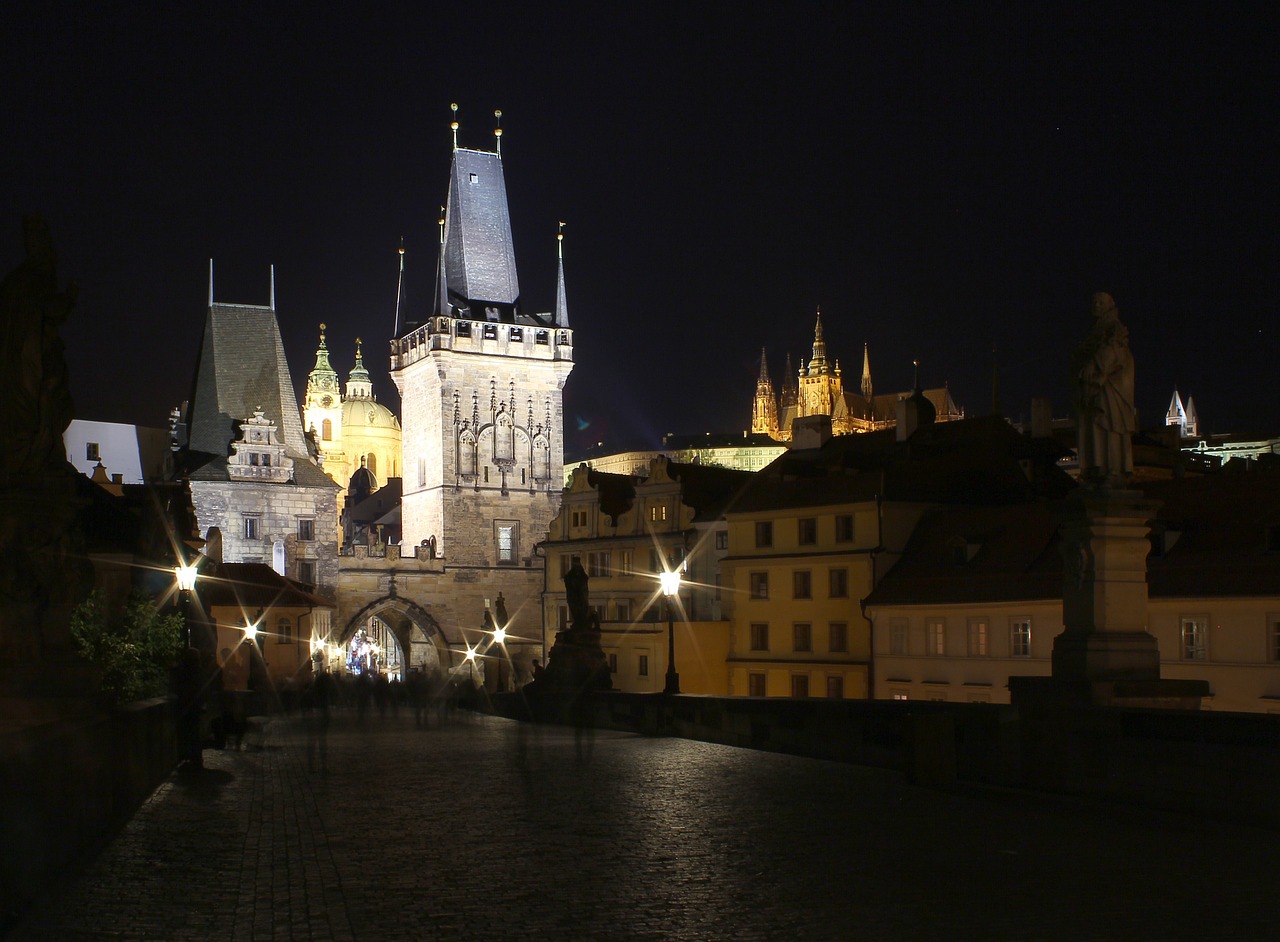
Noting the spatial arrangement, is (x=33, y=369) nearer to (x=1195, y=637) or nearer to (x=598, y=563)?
(x=1195, y=637)

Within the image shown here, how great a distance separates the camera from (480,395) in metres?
88.2

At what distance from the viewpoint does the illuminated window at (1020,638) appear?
128 ft

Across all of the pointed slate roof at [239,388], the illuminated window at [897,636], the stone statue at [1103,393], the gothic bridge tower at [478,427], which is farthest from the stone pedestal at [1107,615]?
the gothic bridge tower at [478,427]

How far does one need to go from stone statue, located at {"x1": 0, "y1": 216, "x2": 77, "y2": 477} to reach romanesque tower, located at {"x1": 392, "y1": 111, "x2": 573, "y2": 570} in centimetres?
7249

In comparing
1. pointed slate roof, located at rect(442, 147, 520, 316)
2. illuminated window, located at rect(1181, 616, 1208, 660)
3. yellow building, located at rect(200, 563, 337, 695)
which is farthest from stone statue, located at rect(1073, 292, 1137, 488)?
pointed slate roof, located at rect(442, 147, 520, 316)

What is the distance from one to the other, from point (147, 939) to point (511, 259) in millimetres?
85241

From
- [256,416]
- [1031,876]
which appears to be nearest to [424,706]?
[1031,876]

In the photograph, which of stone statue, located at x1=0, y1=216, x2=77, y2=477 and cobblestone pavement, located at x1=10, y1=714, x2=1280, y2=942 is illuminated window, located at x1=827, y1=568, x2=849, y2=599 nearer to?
cobblestone pavement, located at x1=10, y1=714, x2=1280, y2=942

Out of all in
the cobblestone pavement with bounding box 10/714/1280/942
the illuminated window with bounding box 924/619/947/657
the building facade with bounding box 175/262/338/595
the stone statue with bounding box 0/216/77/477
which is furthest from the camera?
the building facade with bounding box 175/262/338/595

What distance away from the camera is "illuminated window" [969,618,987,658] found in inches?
1607

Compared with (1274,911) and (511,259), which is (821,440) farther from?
(1274,911)

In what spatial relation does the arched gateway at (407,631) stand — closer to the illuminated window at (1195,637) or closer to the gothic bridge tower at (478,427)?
the gothic bridge tower at (478,427)

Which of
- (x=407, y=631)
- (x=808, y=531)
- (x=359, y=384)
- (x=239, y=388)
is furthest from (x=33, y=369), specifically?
(x=359, y=384)

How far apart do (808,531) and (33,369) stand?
39874 millimetres
